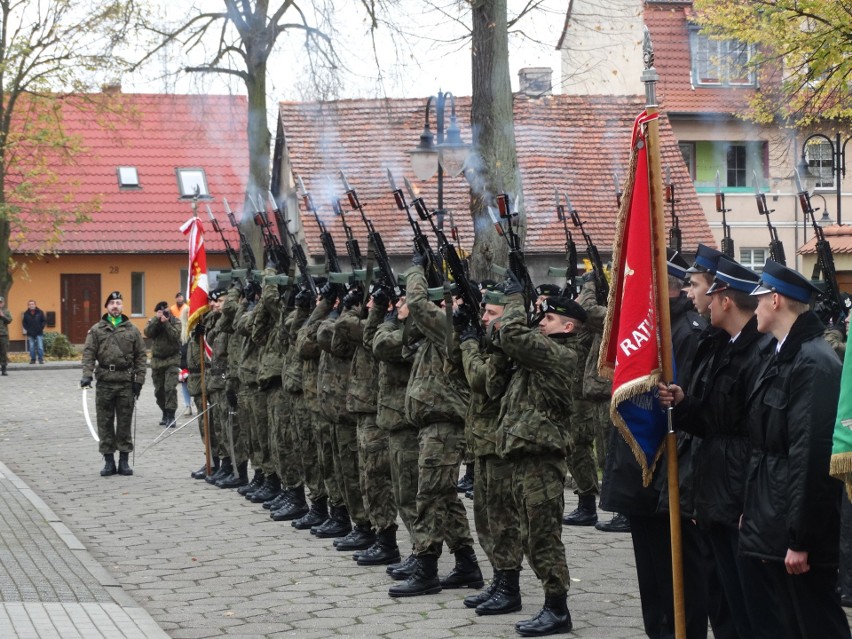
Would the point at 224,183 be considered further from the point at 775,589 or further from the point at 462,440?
the point at 775,589

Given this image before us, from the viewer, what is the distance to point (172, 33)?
25156 millimetres

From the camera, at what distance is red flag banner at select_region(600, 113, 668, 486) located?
6402 mm

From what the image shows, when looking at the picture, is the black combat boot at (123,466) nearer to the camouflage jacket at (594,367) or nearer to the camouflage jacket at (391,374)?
the camouflage jacket at (594,367)

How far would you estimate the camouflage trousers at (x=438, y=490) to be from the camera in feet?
29.3

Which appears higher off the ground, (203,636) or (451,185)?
(451,185)

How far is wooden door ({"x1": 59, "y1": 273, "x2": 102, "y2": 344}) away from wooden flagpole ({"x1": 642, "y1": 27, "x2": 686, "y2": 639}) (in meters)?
41.8

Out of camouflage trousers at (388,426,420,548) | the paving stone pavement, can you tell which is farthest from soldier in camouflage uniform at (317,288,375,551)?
camouflage trousers at (388,426,420,548)

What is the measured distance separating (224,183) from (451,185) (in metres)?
16.5

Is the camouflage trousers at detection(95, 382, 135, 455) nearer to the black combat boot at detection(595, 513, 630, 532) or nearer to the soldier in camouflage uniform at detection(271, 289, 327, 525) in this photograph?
the soldier in camouflage uniform at detection(271, 289, 327, 525)

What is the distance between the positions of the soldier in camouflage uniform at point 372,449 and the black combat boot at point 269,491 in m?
3.32

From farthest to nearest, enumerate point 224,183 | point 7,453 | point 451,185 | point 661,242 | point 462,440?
point 224,183
point 451,185
point 7,453
point 462,440
point 661,242

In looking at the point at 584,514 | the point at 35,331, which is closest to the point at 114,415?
the point at 584,514

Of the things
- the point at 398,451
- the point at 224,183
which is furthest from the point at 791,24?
the point at 224,183

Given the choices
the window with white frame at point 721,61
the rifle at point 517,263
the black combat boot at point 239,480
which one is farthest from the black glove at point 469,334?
the window with white frame at point 721,61
